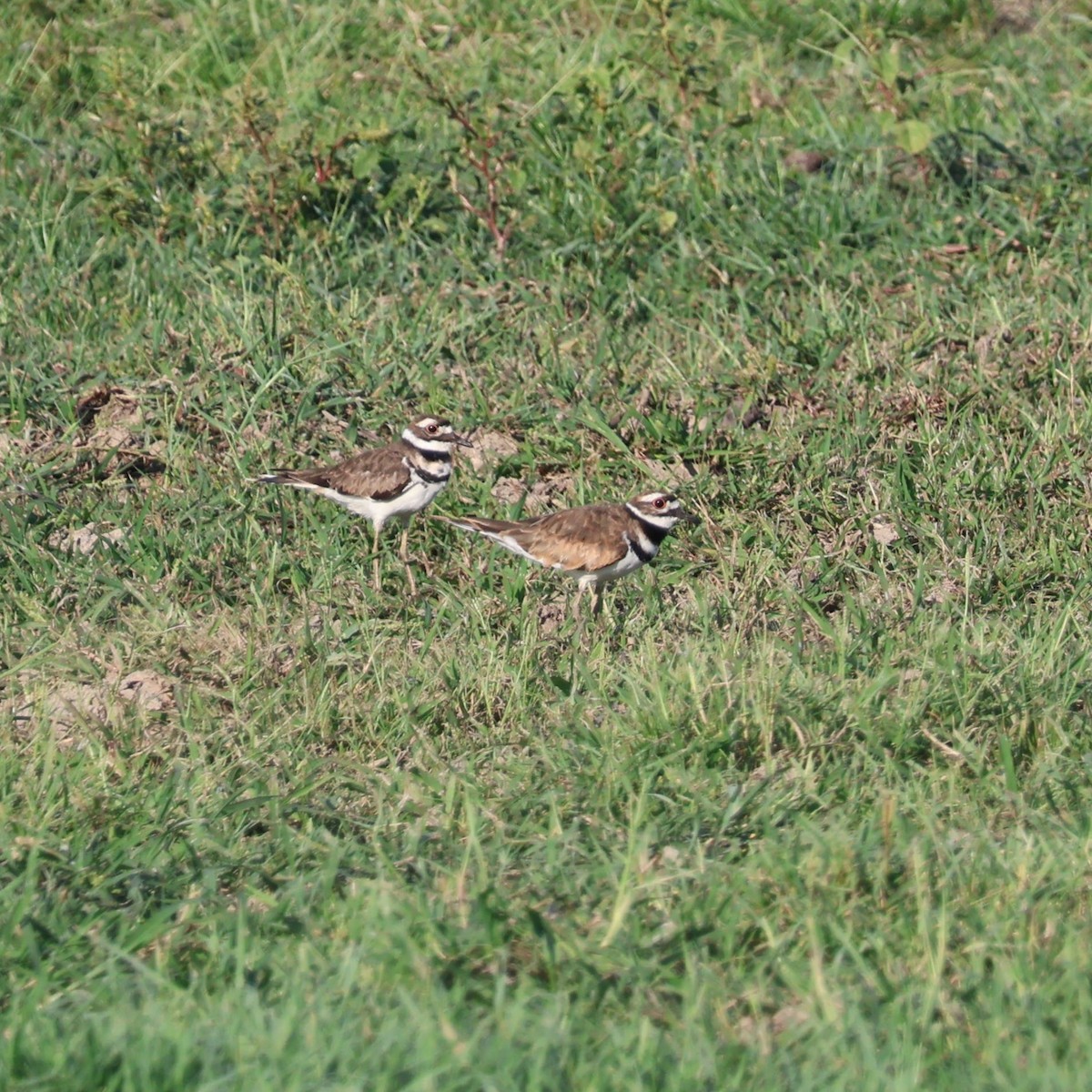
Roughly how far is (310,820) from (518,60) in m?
6.48

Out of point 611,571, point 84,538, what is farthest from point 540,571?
point 84,538

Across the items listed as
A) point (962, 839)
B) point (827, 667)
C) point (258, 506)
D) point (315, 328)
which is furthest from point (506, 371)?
point (962, 839)

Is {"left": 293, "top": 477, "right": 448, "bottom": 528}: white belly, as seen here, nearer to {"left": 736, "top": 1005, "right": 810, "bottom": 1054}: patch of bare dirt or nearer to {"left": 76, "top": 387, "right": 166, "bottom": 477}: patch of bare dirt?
{"left": 76, "top": 387, "right": 166, "bottom": 477}: patch of bare dirt

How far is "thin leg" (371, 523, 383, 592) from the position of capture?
6.98 m

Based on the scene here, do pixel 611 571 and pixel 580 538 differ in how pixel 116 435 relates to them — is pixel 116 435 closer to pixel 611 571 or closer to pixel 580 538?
pixel 580 538

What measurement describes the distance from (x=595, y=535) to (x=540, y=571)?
1.99ft

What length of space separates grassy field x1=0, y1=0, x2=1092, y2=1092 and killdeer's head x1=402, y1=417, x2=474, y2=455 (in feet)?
1.29

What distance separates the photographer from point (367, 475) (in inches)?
283

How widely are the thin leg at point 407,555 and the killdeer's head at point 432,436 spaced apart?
342 mm

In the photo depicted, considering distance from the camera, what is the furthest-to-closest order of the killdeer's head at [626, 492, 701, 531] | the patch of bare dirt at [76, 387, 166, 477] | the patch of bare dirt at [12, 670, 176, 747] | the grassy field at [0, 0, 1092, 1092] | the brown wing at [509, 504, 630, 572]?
1. the patch of bare dirt at [76, 387, 166, 477]
2. the killdeer's head at [626, 492, 701, 531]
3. the brown wing at [509, 504, 630, 572]
4. the patch of bare dirt at [12, 670, 176, 747]
5. the grassy field at [0, 0, 1092, 1092]

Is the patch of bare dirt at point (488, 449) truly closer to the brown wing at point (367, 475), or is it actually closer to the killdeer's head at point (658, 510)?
the brown wing at point (367, 475)

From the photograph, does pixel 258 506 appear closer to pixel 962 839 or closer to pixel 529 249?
pixel 529 249

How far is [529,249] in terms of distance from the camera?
916 centimetres

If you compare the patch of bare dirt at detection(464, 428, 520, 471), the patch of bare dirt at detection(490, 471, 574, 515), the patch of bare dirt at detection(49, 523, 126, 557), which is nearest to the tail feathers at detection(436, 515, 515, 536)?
the patch of bare dirt at detection(490, 471, 574, 515)
